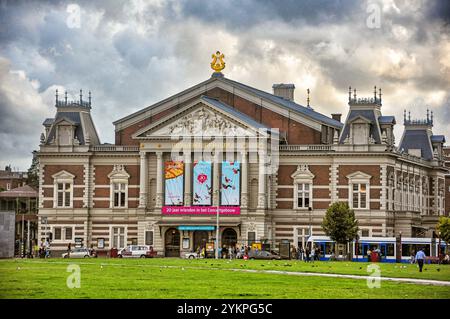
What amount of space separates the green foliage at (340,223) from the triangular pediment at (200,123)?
13.5 m

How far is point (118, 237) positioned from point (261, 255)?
1873 cm

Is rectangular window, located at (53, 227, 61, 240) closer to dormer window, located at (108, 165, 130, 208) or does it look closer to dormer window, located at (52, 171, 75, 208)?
dormer window, located at (52, 171, 75, 208)

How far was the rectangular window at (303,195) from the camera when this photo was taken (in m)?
105

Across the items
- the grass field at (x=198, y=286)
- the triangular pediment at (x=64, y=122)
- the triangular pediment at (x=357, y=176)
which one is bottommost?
the grass field at (x=198, y=286)

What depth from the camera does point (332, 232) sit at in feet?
308

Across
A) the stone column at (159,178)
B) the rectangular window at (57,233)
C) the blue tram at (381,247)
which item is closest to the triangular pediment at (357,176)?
the blue tram at (381,247)

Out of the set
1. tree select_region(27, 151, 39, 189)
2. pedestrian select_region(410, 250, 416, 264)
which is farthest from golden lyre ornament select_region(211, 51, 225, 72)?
tree select_region(27, 151, 39, 189)

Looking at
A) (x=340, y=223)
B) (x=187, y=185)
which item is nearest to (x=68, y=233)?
(x=187, y=185)

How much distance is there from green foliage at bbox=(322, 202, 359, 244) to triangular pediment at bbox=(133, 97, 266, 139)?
1351 cm

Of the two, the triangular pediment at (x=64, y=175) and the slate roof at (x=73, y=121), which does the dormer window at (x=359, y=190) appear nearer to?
the slate roof at (x=73, y=121)

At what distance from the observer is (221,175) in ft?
343
